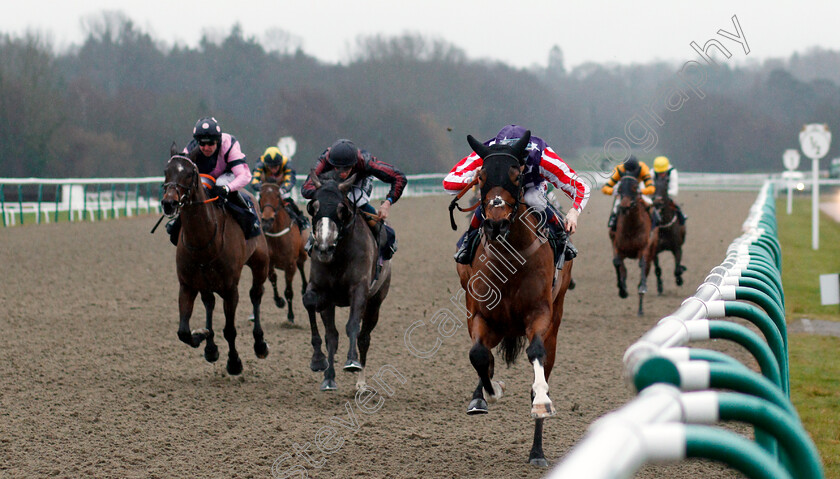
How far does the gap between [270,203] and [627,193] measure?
3.96 metres

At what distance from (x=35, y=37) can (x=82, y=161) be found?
570 cm

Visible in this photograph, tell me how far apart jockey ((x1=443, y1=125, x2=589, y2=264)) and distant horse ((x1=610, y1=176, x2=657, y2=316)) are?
529cm

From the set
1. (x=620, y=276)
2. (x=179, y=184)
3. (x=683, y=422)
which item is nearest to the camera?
(x=683, y=422)

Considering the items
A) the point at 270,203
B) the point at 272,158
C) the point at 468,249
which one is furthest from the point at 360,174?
the point at 272,158

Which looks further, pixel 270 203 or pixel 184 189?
pixel 270 203

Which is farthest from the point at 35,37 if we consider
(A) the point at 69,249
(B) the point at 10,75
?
(A) the point at 69,249

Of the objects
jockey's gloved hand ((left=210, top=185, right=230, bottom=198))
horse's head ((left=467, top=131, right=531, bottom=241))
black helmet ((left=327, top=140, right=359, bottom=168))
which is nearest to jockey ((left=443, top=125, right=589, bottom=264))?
horse's head ((left=467, top=131, right=531, bottom=241))

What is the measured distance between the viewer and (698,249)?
16719 millimetres

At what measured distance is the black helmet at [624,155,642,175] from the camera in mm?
10281

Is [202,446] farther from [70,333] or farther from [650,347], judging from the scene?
[70,333]

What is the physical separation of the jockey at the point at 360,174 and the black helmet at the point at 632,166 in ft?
14.1

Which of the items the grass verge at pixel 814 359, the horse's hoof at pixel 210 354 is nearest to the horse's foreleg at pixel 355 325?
the horse's hoof at pixel 210 354

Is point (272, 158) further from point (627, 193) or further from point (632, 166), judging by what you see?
point (632, 166)

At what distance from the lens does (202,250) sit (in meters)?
6.39
